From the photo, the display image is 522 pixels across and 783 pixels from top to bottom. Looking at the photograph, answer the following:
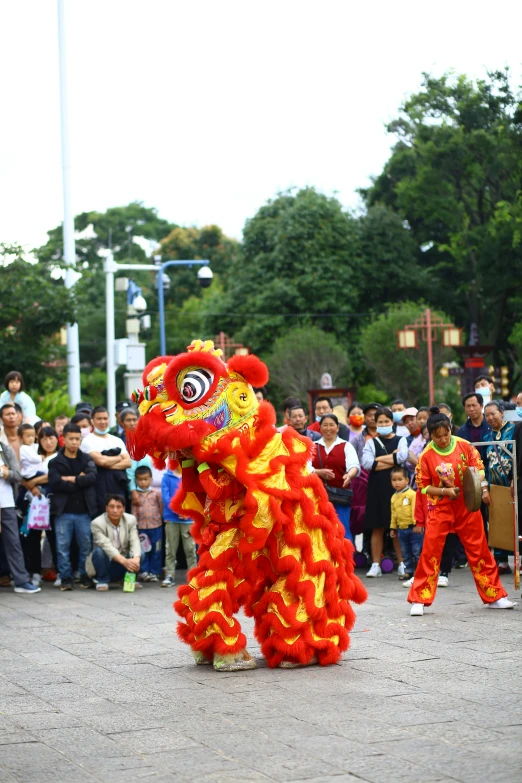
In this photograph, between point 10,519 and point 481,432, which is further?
point 481,432

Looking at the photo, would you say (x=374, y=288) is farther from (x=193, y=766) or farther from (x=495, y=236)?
(x=193, y=766)

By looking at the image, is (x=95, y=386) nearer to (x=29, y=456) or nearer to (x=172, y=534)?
(x=29, y=456)

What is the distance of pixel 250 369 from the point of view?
23.8ft

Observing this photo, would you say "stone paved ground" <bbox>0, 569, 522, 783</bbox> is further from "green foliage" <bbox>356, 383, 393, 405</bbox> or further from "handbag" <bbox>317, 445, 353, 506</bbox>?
"green foliage" <bbox>356, 383, 393, 405</bbox>

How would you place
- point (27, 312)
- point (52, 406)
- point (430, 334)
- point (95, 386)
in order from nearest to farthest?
1. point (27, 312)
2. point (52, 406)
3. point (430, 334)
4. point (95, 386)

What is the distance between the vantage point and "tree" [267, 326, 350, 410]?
38719 mm

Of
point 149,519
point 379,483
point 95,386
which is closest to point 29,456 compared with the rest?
point 149,519

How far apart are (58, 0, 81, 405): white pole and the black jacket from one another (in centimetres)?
707

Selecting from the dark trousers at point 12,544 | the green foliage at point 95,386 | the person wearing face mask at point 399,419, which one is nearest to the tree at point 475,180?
the green foliage at point 95,386

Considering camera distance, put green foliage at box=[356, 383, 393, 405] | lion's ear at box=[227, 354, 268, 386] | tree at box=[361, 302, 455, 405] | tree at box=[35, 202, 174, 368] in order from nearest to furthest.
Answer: lion's ear at box=[227, 354, 268, 386] < green foliage at box=[356, 383, 393, 405] < tree at box=[361, 302, 455, 405] < tree at box=[35, 202, 174, 368]

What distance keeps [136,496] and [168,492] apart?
0.39 meters

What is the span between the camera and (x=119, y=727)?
222 inches

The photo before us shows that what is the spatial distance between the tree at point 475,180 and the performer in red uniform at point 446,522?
1005 inches

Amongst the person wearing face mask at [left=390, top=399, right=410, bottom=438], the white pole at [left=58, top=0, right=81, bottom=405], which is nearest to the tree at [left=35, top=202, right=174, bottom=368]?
the white pole at [left=58, top=0, right=81, bottom=405]
